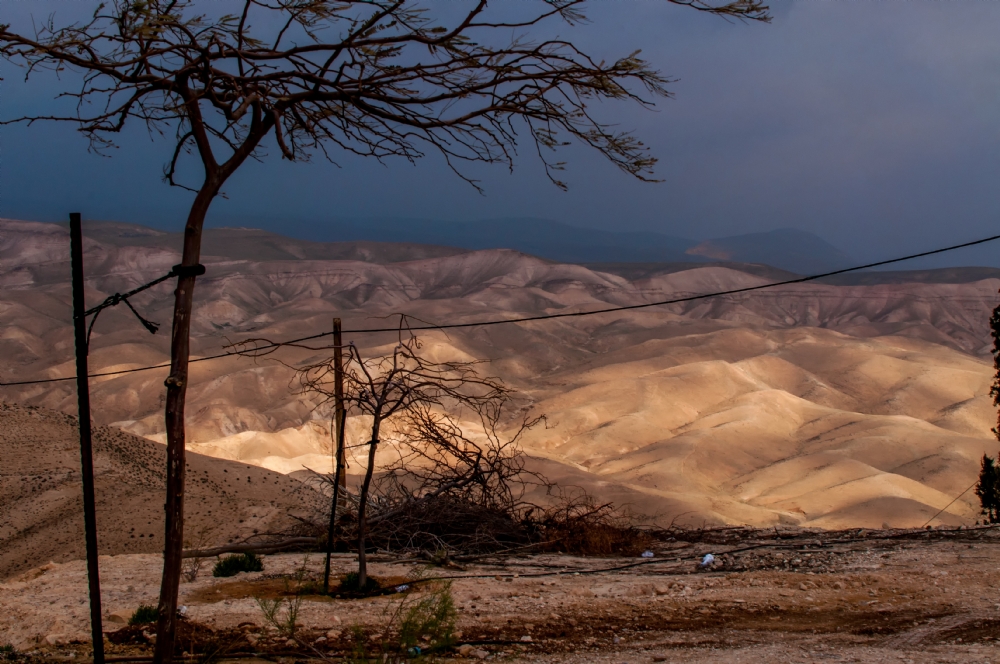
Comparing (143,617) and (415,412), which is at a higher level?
(415,412)

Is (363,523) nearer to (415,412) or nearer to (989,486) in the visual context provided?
(415,412)

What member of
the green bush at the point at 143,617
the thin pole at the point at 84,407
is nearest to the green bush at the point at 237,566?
the green bush at the point at 143,617

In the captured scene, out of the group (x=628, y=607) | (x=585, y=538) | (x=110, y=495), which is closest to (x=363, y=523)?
(x=628, y=607)

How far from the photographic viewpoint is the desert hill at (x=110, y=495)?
14750mm

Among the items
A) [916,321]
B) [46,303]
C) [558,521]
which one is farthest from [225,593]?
[916,321]

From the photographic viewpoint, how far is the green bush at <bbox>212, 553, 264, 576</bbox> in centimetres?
920

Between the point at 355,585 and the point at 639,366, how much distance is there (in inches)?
1629

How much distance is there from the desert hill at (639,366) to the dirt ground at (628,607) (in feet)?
A: 8.09

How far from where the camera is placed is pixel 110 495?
54.8 ft

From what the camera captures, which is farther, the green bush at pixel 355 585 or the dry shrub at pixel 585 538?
the dry shrub at pixel 585 538

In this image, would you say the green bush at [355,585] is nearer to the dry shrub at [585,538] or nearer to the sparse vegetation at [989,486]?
the dry shrub at [585,538]

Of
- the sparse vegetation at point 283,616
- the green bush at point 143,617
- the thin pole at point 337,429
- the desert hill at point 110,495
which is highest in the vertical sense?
the thin pole at point 337,429

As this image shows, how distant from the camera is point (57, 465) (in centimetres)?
1842

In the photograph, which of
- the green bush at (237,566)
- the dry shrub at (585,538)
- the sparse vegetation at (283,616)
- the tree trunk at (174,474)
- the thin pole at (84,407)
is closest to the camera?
the thin pole at (84,407)
